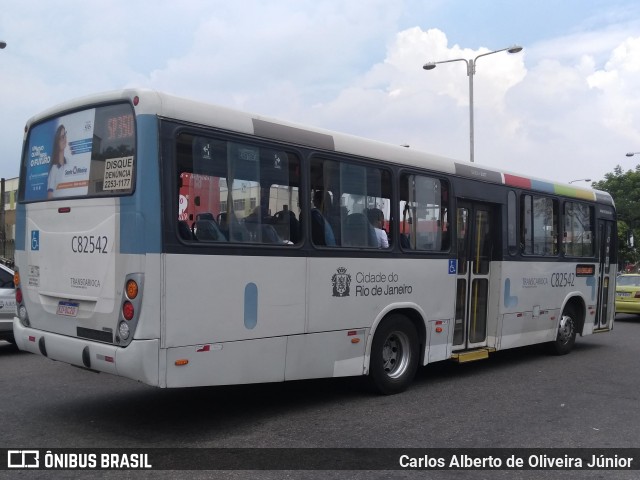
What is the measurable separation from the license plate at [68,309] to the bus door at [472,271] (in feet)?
16.8

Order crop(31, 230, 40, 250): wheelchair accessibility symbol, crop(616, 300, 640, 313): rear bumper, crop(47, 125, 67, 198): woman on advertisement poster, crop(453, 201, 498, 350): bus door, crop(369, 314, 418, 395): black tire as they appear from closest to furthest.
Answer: crop(47, 125, 67, 198): woman on advertisement poster → crop(31, 230, 40, 250): wheelchair accessibility symbol → crop(369, 314, 418, 395): black tire → crop(453, 201, 498, 350): bus door → crop(616, 300, 640, 313): rear bumper

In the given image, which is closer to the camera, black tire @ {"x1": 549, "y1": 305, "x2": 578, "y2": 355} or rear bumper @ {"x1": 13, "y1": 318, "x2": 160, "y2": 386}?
rear bumper @ {"x1": 13, "y1": 318, "x2": 160, "y2": 386}

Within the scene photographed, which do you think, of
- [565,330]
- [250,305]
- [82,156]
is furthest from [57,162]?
[565,330]

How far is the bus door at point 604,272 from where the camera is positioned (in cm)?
1227

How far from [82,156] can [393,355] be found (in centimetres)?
436

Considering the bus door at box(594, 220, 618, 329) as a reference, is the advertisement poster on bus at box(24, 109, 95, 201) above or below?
above

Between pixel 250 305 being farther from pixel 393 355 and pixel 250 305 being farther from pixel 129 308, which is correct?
pixel 393 355

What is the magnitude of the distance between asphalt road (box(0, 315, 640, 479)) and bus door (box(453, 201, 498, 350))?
651 mm

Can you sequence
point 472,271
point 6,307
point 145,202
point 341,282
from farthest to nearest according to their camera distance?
point 6,307 → point 472,271 → point 341,282 → point 145,202

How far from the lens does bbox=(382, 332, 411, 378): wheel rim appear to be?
7.88 meters

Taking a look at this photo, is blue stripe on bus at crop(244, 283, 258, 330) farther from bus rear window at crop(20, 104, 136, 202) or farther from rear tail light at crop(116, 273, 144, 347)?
bus rear window at crop(20, 104, 136, 202)

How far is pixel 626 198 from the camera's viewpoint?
4756 cm

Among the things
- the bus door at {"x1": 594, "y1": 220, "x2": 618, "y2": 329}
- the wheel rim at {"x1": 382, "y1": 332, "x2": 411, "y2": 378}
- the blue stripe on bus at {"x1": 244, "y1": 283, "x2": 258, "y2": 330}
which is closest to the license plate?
the blue stripe on bus at {"x1": 244, "y1": 283, "x2": 258, "y2": 330}

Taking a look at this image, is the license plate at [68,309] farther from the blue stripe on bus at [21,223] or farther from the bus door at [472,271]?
the bus door at [472,271]
